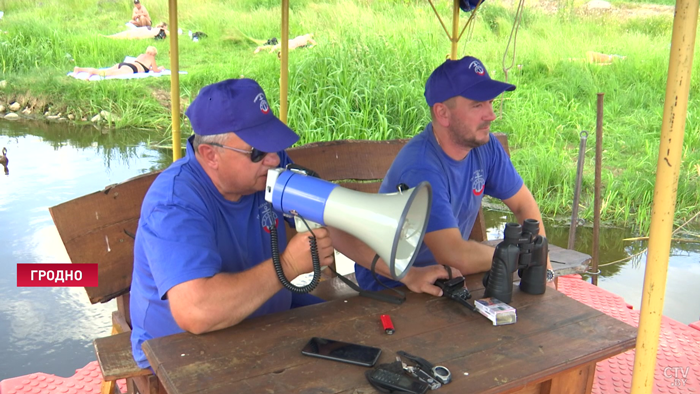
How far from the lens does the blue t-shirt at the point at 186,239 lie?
1768 mm

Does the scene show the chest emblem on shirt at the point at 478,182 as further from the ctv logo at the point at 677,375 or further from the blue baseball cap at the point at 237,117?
the ctv logo at the point at 677,375

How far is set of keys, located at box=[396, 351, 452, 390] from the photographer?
5.19ft

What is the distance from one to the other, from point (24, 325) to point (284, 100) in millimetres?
2086

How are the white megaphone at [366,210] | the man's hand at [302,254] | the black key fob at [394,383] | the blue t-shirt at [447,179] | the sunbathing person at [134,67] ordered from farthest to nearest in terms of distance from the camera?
1. the sunbathing person at [134,67]
2. the blue t-shirt at [447,179]
3. the man's hand at [302,254]
4. the white megaphone at [366,210]
5. the black key fob at [394,383]

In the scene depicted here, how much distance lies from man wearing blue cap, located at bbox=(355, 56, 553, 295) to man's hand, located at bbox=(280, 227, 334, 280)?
61 centimetres

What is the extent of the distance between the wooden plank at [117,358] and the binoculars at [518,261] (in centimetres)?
112

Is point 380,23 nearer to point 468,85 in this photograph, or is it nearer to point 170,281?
point 468,85

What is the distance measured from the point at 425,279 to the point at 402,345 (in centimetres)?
39

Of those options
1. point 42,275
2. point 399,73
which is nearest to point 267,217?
point 42,275

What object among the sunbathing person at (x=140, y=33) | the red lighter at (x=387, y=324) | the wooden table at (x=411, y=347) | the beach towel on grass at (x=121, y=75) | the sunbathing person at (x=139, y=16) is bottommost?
the wooden table at (x=411, y=347)

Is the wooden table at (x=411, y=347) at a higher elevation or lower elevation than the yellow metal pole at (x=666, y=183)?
lower

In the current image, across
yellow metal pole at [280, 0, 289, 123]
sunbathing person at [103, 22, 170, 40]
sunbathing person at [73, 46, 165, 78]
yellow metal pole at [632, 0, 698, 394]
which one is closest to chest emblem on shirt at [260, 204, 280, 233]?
yellow metal pole at [632, 0, 698, 394]

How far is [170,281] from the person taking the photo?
1738 mm

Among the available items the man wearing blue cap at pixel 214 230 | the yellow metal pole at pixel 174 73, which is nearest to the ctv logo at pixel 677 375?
the man wearing blue cap at pixel 214 230
